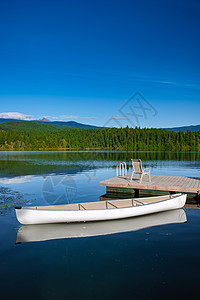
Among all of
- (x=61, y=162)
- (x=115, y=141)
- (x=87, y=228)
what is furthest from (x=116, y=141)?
(x=87, y=228)

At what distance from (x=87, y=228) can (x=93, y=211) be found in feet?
2.35

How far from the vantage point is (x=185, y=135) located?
13312 centimetres

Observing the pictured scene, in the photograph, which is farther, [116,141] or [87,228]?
[116,141]

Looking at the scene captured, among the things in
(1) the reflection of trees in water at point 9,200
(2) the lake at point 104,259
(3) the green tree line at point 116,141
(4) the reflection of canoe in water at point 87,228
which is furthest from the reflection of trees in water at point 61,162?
(3) the green tree line at point 116,141

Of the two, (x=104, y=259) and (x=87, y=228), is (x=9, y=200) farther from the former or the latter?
(x=104, y=259)

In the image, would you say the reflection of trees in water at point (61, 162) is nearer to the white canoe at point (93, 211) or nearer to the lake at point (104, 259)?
the white canoe at point (93, 211)

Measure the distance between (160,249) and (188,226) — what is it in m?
2.65

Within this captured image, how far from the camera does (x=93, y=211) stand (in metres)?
9.12

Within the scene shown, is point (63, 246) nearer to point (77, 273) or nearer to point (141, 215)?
point (77, 273)

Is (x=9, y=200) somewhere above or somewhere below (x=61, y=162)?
below

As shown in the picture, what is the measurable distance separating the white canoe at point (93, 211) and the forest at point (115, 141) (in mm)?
110465

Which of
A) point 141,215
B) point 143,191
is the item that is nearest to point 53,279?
point 141,215

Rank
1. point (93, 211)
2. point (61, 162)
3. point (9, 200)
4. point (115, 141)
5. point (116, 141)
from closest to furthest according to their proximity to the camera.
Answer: point (93, 211) < point (9, 200) < point (61, 162) < point (116, 141) < point (115, 141)

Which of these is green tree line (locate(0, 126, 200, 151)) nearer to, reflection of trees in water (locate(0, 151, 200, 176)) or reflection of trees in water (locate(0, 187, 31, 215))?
reflection of trees in water (locate(0, 151, 200, 176))
